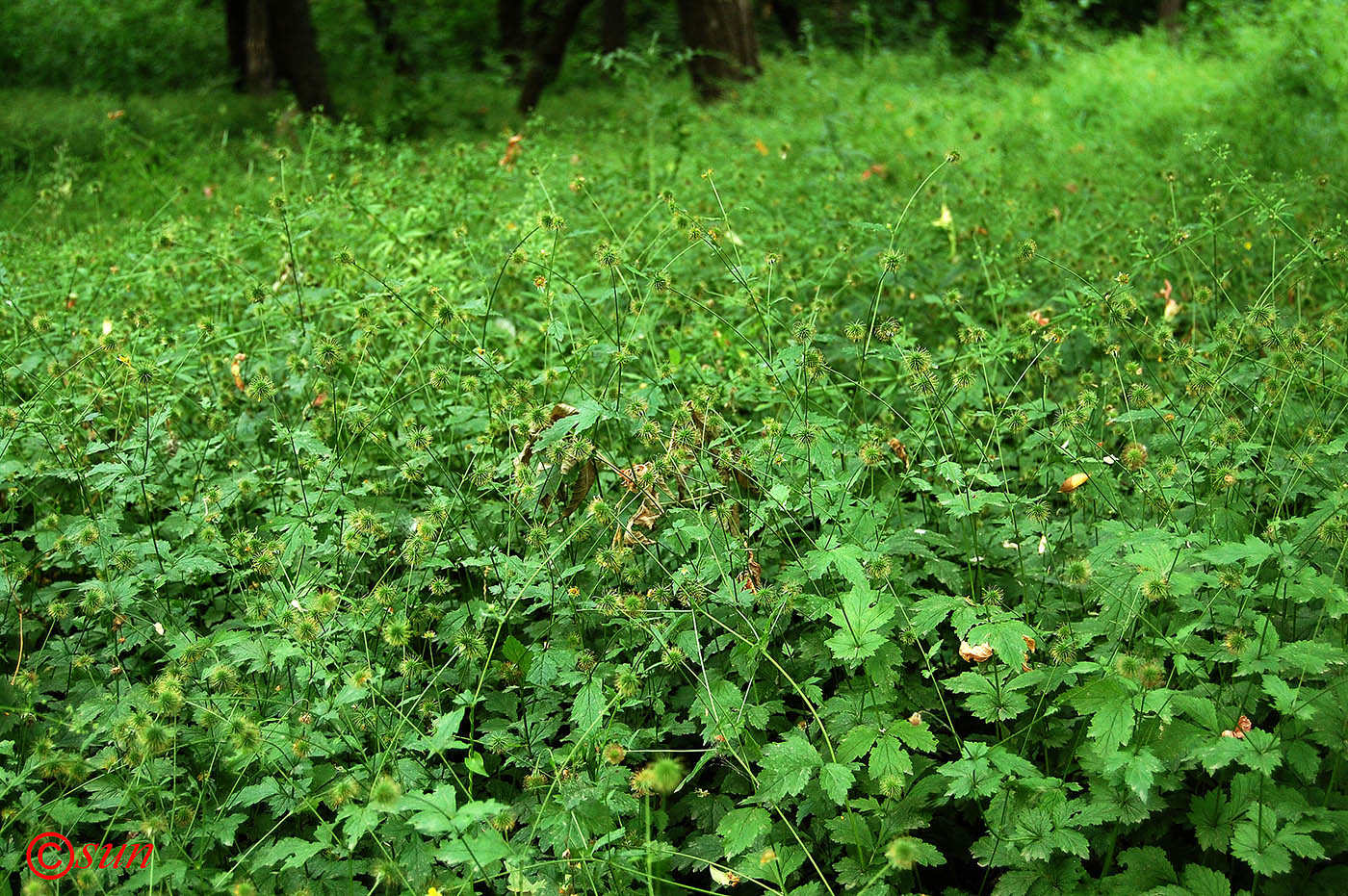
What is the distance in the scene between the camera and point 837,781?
6.36 ft

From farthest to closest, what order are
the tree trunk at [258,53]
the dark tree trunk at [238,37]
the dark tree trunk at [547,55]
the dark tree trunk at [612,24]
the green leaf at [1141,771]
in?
the dark tree trunk at [612,24]
the dark tree trunk at [238,37]
the tree trunk at [258,53]
the dark tree trunk at [547,55]
the green leaf at [1141,771]

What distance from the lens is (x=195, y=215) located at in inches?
226

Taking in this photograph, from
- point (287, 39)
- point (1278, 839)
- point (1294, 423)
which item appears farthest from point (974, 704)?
point (287, 39)

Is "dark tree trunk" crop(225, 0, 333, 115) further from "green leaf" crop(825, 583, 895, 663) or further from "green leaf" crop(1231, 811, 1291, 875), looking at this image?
"green leaf" crop(1231, 811, 1291, 875)

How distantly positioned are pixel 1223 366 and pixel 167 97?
448 inches

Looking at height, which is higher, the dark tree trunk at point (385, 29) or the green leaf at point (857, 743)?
the dark tree trunk at point (385, 29)

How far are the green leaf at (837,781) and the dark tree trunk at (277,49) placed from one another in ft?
21.6

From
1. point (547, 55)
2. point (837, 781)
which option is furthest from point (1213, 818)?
point (547, 55)

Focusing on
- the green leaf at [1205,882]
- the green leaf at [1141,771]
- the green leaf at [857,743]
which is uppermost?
the green leaf at [1141,771]

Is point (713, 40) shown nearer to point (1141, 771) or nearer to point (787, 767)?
point (787, 767)

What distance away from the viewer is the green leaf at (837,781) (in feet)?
6.28

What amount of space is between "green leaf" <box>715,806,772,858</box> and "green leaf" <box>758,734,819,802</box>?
38 millimetres

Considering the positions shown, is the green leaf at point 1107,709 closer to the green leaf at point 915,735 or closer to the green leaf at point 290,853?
the green leaf at point 915,735

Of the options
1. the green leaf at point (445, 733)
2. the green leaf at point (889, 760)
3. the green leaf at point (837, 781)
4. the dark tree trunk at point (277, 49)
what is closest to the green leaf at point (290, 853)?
the green leaf at point (445, 733)
